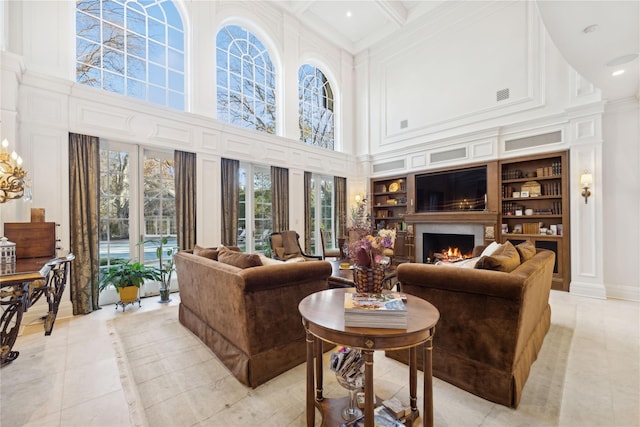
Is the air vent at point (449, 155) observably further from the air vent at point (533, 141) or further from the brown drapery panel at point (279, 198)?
the brown drapery panel at point (279, 198)

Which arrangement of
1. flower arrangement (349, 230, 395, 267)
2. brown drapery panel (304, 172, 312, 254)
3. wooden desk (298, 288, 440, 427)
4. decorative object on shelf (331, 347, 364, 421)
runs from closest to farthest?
1. wooden desk (298, 288, 440, 427)
2. decorative object on shelf (331, 347, 364, 421)
3. flower arrangement (349, 230, 395, 267)
4. brown drapery panel (304, 172, 312, 254)

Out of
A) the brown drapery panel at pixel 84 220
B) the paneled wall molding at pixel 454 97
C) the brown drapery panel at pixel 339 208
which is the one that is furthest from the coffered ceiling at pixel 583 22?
the brown drapery panel at pixel 84 220

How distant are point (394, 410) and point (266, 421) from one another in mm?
759

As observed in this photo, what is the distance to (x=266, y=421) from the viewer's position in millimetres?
1671

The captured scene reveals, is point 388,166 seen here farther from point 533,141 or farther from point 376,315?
point 376,315

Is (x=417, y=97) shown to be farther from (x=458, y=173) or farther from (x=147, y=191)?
(x=147, y=191)

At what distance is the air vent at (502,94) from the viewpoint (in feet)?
18.4

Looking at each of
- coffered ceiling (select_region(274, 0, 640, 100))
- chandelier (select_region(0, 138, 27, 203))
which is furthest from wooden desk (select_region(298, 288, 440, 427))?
coffered ceiling (select_region(274, 0, 640, 100))

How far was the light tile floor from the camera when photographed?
170cm

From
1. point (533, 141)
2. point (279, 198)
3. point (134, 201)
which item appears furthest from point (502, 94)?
point (134, 201)

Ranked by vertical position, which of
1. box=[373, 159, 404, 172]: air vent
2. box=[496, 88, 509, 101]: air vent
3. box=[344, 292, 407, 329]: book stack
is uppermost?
box=[496, 88, 509, 101]: air vent

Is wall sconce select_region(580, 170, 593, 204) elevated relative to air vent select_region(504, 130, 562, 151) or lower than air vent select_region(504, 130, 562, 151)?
lower

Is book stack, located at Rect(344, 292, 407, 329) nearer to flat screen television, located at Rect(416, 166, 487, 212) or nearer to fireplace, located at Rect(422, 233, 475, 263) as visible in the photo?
fireplace, located at Rect(422, 233, 475, 263)

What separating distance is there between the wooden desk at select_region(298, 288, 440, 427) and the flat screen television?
5.03m
